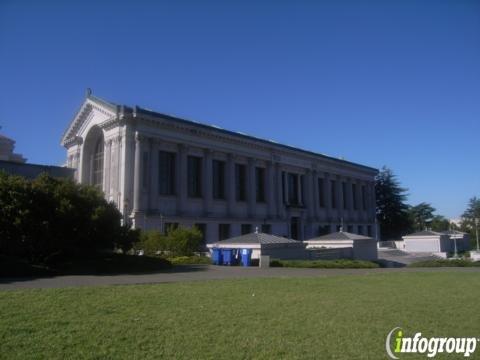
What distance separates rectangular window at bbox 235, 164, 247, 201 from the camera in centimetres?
5081

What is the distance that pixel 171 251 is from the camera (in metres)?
30.5

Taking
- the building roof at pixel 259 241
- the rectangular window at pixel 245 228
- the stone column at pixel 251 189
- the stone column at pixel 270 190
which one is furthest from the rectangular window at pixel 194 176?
the building roof at pixel 259 241

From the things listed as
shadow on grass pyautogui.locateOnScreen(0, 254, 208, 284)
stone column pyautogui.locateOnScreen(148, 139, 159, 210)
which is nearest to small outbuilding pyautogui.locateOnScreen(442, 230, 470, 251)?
stone column pyautogui.locateOnScreen(148, 139, 159, 210)

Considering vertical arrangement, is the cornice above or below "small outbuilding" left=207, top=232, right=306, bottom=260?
above

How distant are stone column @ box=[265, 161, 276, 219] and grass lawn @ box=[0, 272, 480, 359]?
4016 centimetres

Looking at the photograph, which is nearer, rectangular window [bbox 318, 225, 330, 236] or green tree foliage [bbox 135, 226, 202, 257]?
green tree foliage [bbox 135, 226, 202, 257]

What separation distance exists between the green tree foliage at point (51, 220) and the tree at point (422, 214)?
81838 mm

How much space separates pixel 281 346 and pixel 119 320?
10.9 ft

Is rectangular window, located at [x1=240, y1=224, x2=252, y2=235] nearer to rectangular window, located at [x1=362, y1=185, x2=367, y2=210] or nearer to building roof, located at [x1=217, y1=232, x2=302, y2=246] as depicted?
building roof, located at [x1=217, y1=232, x2=302, y2=246]

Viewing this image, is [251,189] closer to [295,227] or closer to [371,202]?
[295,227]

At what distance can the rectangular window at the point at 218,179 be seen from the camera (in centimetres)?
4819

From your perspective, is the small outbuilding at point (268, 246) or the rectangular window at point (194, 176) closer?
the small outbuilding at point (268, 246)

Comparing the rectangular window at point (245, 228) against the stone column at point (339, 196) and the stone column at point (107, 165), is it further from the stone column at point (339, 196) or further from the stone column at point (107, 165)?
the stone column at point (339, 196)

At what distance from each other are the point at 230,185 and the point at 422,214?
6061 centimetres
